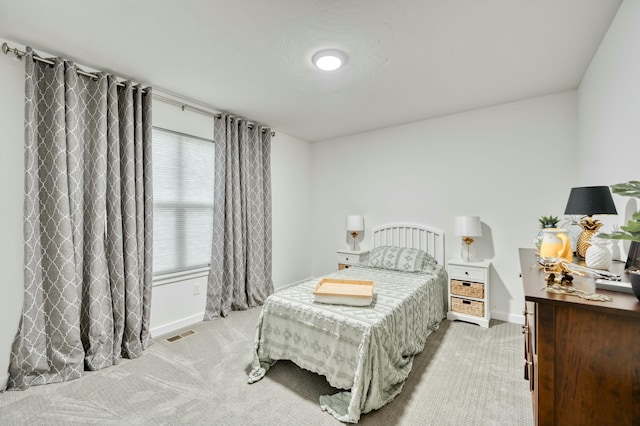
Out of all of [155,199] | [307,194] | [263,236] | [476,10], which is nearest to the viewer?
[476,10]

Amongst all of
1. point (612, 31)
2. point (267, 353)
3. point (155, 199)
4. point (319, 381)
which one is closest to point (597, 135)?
point (612, 31)

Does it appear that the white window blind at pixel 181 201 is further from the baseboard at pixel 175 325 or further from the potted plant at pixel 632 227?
the potted plant at pixel 632 227

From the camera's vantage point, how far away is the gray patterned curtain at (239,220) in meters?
3.33

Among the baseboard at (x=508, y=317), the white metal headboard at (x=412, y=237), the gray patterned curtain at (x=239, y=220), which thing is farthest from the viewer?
the white metal headboard at (x=412, y=237)

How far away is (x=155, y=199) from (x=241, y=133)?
131cm

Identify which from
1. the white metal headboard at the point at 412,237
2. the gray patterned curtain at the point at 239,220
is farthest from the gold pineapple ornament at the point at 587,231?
the gray patterned curtain at the point at 239,220

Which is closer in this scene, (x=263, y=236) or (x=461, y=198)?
(x=461, y=198)

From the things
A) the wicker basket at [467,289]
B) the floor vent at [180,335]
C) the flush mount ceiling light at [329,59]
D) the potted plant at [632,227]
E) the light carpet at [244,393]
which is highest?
the flush mount ceiling light at [329,59]

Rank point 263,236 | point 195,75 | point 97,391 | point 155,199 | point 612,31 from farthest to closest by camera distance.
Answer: point 263,236 → point 155,199 → point 195,75 → point 97,391 → point 612,31

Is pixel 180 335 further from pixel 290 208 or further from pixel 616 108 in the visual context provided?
pixel 616 108

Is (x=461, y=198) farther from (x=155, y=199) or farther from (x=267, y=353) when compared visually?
(x=155, y=199)

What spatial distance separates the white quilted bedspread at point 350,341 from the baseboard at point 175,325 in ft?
4.30

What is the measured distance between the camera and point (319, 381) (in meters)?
2.09

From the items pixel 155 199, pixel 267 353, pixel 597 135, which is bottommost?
pixel 267 353
